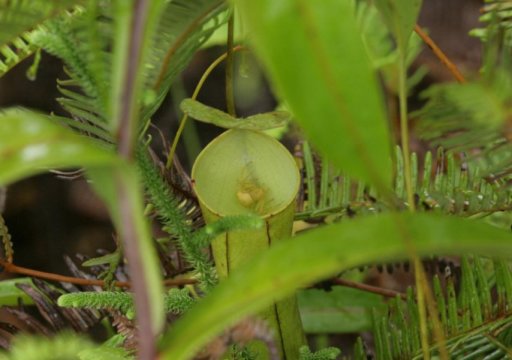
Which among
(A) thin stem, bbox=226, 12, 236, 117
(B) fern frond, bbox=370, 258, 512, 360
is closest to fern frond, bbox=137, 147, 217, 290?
(A) thin stem, bbox=226, 12, 236, 117

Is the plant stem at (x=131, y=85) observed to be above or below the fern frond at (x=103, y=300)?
above

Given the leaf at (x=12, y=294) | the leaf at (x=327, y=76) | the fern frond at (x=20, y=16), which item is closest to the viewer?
the leaf at (x=327, y=76)

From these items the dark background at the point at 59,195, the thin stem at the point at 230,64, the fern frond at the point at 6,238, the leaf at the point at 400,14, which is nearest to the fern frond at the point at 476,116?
the leaf at the point at 400,14

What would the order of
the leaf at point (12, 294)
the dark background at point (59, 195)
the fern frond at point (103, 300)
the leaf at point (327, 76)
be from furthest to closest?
1. the dark background at point (59, 195)
2. the leaf at point (12, 294)
3. the fern frond at point (103, 300)
4. the leaf at point (327, 76)

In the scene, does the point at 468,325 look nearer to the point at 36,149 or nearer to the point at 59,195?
the point at 36,149

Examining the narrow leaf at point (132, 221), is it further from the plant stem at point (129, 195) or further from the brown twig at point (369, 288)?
the brown twig at point (369, 288)

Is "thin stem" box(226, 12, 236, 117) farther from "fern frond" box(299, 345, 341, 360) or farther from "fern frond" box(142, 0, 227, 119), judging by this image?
"fern frond" box(299, 345, 341, 360)

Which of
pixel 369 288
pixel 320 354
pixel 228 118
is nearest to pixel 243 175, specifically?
pixel 228 118
